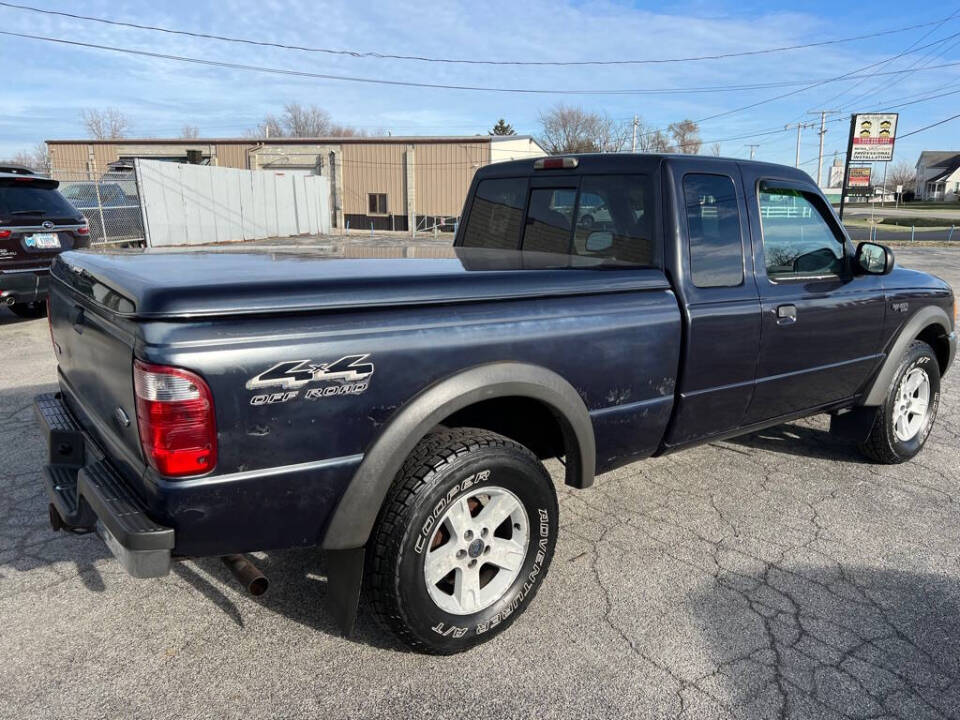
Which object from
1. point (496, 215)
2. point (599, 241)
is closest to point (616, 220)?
point (599, 241)

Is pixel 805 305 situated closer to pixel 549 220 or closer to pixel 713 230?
pixel 713 230

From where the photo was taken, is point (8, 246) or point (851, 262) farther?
point (8, 246)

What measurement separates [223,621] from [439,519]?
1.08 m

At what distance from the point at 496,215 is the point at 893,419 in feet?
9.37

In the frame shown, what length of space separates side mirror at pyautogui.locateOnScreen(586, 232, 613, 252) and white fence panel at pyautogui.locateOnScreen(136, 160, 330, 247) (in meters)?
16.7

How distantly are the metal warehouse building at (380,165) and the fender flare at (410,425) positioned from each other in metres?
36.7

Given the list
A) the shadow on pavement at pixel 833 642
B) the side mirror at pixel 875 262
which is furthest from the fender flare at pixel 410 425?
the side mirror at pixel 875 262

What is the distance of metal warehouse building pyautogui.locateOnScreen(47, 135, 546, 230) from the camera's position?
38.6 metres

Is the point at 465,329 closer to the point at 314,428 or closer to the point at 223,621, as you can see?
the point at 314,428

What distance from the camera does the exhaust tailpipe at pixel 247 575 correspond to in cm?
238

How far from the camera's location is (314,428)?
2207 mm

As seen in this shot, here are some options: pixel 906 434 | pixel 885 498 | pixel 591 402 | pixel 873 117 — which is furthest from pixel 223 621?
pixel 873 117

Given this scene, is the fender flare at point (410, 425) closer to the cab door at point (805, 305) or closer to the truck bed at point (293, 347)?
the truck bed at point (293, 347)

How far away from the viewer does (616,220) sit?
3533 millimetres
